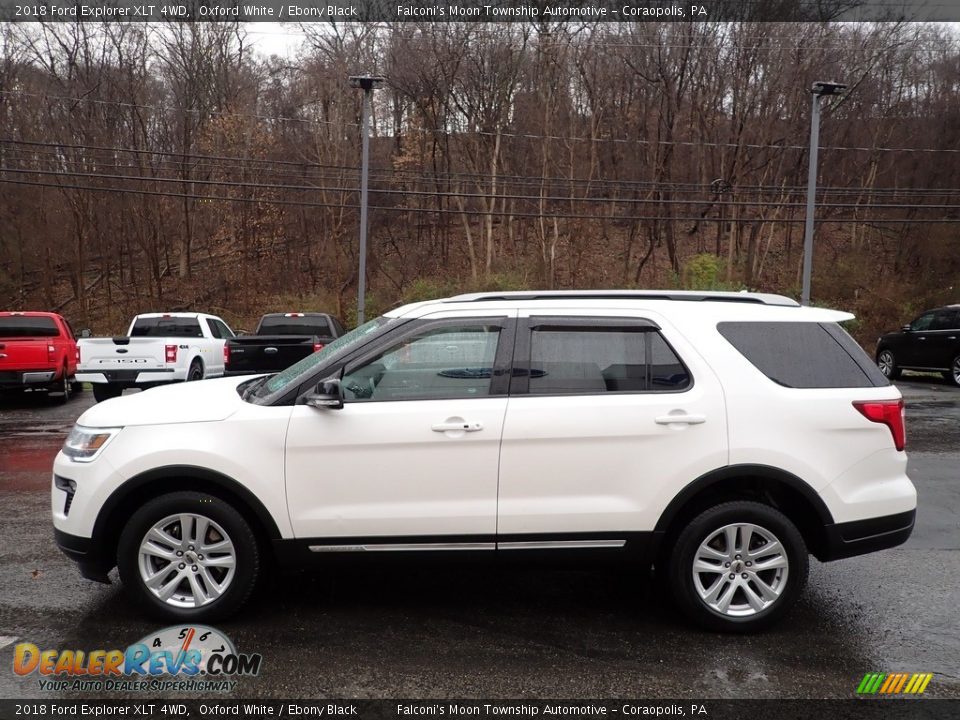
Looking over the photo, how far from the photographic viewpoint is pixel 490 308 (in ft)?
14.1

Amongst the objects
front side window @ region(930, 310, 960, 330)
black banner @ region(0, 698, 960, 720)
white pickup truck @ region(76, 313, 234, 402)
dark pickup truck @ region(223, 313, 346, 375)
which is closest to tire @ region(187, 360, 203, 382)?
white pickup truck @ region(76, 313, 234, 402)

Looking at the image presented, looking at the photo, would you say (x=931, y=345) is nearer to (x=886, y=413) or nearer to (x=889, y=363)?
(x=889, y=363)

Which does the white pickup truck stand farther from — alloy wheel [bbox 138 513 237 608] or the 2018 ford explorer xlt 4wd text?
alloy wheel [bbox 138 513 237 608]

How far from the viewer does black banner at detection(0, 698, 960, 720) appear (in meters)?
3.22

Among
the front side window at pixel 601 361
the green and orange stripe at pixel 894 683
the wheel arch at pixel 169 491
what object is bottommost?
the green and orange stripe at pixel 894 683

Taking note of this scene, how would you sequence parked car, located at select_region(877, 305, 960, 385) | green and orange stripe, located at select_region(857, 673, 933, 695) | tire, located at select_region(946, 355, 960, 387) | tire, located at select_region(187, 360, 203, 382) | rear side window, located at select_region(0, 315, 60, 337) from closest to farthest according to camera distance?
green and orange stripe, located at select_region(857, 673, 933, 695), tire, located at select_region(187, 360, 203, 382), rear side window, located at select_region(0, 315, 60, 337), tire, located at select_region(946, 355, 960, 387), parked car, located at select_region(877, 305, 960, 385)

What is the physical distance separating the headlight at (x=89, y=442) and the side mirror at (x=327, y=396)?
1107mm

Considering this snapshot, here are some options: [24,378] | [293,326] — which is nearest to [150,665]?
[24,378]

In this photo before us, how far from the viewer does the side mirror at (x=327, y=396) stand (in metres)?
3.92

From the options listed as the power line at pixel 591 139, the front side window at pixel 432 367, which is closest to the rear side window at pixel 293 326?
the front side window at pixel 432 367

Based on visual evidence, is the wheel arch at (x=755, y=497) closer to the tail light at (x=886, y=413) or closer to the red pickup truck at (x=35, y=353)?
the tail light at (x=886, y=413)

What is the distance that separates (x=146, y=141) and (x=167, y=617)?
3512 cm

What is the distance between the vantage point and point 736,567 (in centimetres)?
402

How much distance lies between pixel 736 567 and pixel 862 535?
29.4 inches
